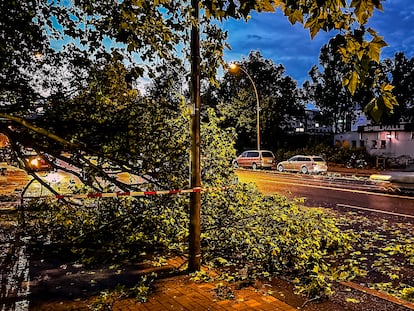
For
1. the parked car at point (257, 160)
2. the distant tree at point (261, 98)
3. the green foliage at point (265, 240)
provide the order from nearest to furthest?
the green foliage at point (265, 240), the parked car at point (257, 160), the distant tree at point (261, 98)

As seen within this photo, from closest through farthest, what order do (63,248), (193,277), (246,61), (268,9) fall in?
1. (268,9)
2. (193,277)
3. (63,248)
4. (246,61)

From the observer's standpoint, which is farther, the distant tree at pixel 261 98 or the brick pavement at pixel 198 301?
the distant tree at pixel 261 98

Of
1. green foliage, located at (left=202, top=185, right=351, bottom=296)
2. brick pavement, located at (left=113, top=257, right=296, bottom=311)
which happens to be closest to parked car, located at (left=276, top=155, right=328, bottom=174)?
green foliage, located at (left=202, top=185, right=351, bottom=296)

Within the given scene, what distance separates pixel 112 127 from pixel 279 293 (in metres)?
4.45

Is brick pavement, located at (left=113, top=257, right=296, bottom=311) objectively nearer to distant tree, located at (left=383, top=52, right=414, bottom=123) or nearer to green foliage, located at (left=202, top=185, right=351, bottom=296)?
green foliage, located at (left=202, top=185, right=351, bottom=296)

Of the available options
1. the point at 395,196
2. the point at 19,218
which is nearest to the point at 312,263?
the point at 19,218

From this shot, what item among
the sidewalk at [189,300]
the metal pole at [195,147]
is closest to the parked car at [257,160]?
the metal pole at [195,147]

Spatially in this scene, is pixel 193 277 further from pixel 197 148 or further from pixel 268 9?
pixel 268 9

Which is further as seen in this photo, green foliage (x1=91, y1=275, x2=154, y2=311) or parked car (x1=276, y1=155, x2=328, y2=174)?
parked car (x1=276, y1=155, x2=328, y2=174)

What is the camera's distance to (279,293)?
493cm

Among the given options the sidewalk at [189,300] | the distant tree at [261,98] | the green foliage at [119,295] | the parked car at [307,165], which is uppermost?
the distant tree at [261,98]

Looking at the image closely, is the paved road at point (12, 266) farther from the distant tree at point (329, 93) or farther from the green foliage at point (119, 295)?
the distant tree at point (329, 93)

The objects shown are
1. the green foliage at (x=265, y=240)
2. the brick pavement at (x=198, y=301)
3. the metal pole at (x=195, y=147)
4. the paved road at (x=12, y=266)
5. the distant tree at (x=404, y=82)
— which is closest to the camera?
the brick pavement at (x=198, y=301)

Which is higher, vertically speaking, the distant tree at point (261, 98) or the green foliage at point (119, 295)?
the distant tree at point (261, 98)
